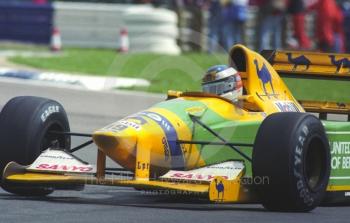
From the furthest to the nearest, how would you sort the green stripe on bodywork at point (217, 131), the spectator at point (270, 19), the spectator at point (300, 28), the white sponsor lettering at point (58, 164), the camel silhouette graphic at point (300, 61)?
the spectator at point (300, 28) < the spectator at point (270, 19) < the camel silhouette graphic at point (300, 61) < the green stripe on bodywork at point (217, 131) < the white sponsor lettering at point (58, 164)

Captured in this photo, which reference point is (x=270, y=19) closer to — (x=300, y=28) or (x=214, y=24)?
(x=214, y=24)

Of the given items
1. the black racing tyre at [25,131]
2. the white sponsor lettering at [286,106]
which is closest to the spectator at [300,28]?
the white sponsor lettering at [286,106]

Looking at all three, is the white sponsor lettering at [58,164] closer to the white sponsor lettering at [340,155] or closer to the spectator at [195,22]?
the white sponsor lettering at [340,155]

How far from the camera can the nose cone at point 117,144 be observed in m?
8.15

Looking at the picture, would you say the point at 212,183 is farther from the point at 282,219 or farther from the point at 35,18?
the point at 35,18

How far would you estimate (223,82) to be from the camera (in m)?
9.15

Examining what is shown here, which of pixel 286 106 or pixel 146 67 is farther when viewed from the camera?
pixel 146 67

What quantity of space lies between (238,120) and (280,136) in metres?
0.92

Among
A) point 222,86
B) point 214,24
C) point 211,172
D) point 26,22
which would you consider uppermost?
point 222,86

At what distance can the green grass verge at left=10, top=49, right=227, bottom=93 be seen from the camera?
19.2 meters

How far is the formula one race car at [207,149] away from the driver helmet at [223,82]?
105mm

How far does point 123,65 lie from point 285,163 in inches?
545

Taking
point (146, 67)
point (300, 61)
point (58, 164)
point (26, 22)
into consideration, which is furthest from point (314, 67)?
point (26, 22)

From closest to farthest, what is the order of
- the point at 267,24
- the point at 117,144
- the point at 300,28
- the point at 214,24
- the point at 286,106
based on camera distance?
the point at 117,144
the point at 286,106
the point at 267,24
the point at 214,24
the point at 300,28
